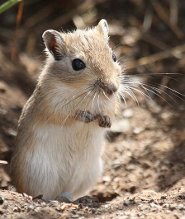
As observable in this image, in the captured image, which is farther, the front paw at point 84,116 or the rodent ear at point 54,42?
the rodent ear at point 54,42

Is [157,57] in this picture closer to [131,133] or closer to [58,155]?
[131,133]

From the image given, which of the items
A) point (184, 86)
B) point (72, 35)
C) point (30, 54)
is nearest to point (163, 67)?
point (184, 86)

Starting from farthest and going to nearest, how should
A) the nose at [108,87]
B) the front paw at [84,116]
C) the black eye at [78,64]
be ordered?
the front paw at [84,116]
the black eye at [78,64]
the nose at [108,87]

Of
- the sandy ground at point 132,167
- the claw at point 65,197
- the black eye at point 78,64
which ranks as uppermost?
the black eye at point 78,64

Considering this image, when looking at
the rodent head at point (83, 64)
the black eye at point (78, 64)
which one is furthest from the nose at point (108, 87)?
the black eye at point (78, 64)

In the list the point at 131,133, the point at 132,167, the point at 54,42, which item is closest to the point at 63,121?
the point at 54,42

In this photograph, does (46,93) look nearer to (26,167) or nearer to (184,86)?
(26,167)

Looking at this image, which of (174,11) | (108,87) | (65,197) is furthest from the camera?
(174,11)

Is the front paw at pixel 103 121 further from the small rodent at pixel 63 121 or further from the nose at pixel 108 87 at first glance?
the nose at pixel 108 87
